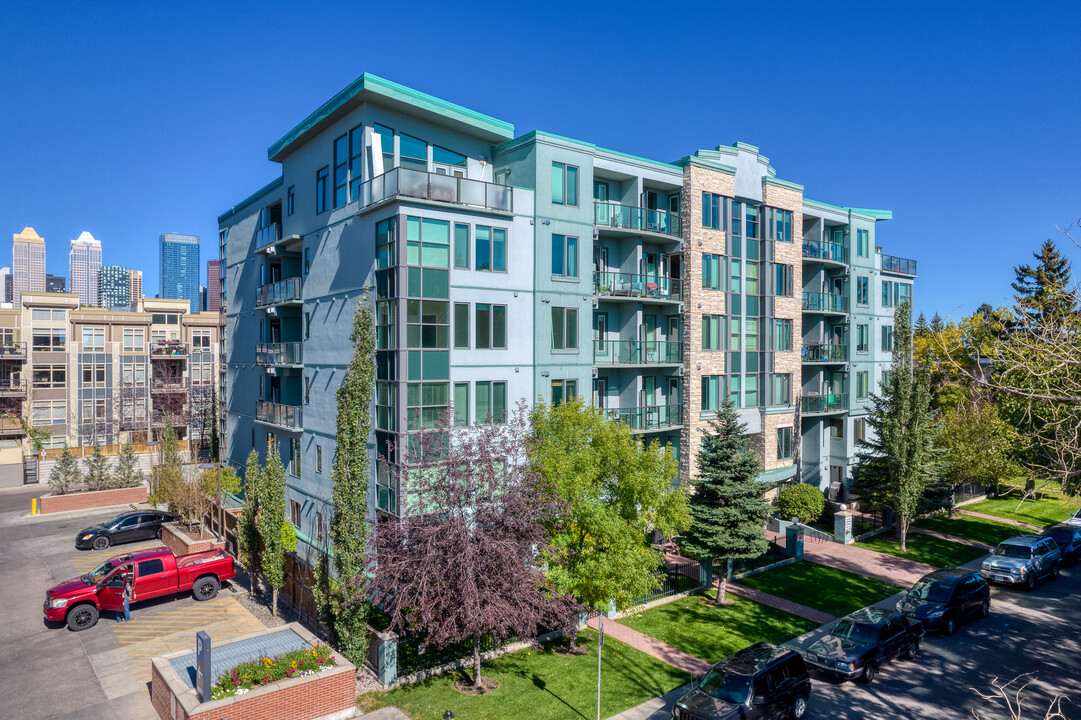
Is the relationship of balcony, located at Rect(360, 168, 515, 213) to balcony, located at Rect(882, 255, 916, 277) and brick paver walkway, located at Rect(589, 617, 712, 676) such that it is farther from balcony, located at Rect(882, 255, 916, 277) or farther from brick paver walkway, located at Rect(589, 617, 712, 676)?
balcony, located at Rect(882, 255, 916, 277)

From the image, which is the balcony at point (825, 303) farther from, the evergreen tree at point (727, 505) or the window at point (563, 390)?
the window at point (563, 390)

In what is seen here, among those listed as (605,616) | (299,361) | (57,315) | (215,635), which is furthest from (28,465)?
(605,616)

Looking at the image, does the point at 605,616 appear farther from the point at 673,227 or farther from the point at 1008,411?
the point at 673,227

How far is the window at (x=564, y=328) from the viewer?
25141mm

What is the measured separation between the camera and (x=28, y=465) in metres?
46.6

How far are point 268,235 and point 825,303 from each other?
104ft

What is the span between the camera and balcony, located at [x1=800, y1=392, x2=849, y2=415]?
120 ft

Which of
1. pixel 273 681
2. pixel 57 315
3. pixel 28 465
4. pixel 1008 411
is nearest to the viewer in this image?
pixel 273 681

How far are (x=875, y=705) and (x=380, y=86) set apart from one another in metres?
24.1

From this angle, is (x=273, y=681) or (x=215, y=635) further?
(x=215, y=635)

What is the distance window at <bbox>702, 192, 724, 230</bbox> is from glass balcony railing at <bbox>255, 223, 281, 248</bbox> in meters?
20.5

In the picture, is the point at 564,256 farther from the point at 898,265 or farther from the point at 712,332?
the point at 898,265

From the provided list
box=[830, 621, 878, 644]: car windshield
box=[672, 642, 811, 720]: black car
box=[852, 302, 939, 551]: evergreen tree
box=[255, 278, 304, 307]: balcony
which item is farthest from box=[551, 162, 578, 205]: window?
box=[852, 302, 939, 551]: evergreen tree

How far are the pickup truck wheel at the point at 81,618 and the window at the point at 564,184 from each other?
21.3m
